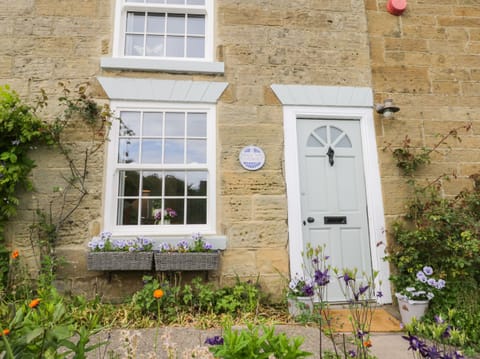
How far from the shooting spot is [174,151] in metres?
3.91

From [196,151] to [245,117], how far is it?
82 centimetres

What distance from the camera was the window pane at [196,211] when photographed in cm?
380

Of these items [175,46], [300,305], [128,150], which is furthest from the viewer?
[175,46]

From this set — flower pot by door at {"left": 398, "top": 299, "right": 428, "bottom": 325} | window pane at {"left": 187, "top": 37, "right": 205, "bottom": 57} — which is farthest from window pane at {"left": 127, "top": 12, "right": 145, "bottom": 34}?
flower pot by door at {"left": 398, "top": 299, "right": 428, "bottom": 325}

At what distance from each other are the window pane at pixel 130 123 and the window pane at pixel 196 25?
1.51 meters

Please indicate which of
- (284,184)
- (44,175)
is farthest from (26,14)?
(284,184)

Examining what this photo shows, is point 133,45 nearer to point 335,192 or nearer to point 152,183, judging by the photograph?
point 152,183

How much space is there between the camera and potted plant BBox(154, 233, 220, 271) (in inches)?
132

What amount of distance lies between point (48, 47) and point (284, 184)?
3.72 meters

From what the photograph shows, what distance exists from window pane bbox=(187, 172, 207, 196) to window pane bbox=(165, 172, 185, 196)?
79mm

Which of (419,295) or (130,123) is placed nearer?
(419,295)

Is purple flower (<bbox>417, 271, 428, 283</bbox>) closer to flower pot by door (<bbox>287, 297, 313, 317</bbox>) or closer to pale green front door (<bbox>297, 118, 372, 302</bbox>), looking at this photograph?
pale green front door (<bbox>297, 118, 372, 302</bbox>)

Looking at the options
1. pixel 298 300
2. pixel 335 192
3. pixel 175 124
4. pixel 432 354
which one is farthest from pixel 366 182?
pixel 432 354

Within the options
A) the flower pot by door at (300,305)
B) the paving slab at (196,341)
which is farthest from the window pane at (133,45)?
the flower pot by door at (300,305)
